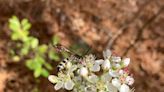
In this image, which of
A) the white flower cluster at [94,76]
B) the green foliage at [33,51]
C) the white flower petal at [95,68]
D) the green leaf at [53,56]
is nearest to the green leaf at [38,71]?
the green foliage at [33,51]

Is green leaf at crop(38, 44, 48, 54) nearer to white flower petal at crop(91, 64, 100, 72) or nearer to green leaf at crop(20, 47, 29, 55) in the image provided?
green leaf at crop(20, 47, 29, 55)

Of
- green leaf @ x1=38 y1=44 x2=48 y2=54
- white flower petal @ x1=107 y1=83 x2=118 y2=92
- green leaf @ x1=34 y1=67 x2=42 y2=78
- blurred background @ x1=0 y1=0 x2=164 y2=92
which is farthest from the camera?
blurred background @ x1=0 y1=0 x2=164 y2=92

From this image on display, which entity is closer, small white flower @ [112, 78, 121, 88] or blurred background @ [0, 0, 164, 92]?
small white flower @ [112, 78, 121, 88]

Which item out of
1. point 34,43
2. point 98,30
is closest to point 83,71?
point 34,43

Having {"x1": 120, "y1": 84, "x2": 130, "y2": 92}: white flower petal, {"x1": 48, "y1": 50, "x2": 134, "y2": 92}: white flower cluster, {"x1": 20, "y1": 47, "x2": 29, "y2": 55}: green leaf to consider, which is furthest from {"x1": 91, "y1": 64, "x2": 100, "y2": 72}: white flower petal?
{"x1": 20, "y1": 47, "x2": 29, "y2": 55}: green leaf

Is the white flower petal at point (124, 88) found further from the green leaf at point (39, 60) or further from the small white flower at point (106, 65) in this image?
the green leaf at point (39, 60)

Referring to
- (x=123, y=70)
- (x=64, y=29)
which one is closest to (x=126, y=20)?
(x=64, y=29)

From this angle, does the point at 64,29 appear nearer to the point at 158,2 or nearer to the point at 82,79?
the point at 158,2
